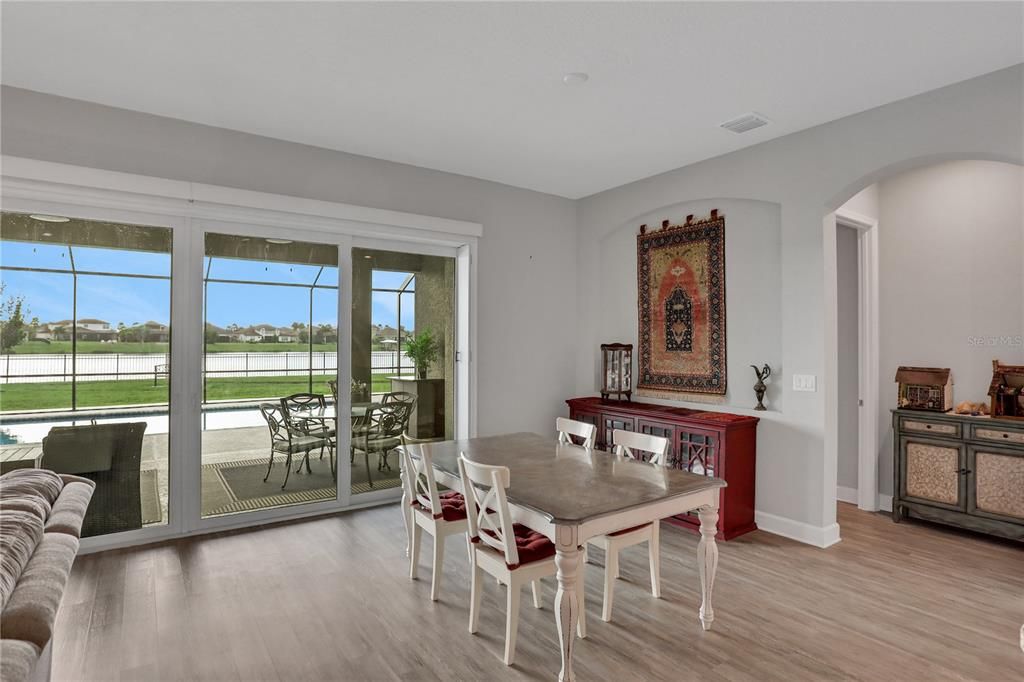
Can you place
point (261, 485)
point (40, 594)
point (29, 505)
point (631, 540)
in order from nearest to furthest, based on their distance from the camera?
point (40, 594) → point (29, 505) → point (631, 540) → point (261, 485)

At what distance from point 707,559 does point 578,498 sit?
84cm

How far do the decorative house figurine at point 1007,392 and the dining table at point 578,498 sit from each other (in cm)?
256

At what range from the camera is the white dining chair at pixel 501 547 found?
7.46 ft

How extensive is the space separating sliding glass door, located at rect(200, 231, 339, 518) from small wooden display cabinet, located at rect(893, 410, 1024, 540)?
14.5 feet

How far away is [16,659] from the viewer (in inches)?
42.0

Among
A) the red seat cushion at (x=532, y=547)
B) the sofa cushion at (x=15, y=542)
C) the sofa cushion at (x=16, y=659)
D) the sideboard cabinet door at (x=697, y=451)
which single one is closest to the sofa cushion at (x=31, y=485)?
the sofa cushion at (x=15, y=542)

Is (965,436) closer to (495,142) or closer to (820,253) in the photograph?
(820,253)

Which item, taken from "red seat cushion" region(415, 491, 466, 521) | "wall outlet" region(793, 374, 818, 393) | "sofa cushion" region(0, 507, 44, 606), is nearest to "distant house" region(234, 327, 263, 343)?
"red seat cushion" region(415, 491, 466, 521)

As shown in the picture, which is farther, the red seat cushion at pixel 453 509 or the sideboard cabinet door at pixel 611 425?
the sideboard cabinet door at pixel 611 425

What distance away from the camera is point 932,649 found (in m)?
2.44

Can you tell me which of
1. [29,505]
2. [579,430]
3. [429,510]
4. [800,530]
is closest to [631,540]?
[579,430]

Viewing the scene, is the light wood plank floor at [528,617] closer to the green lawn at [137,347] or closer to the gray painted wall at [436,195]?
the green lawn at [137,347]

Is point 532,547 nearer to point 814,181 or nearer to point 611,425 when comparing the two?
point 611,425

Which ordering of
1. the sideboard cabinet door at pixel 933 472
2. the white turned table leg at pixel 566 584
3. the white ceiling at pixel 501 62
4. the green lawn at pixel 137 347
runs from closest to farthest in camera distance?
the white turned table leg at pixel 566 584, the white ceiling at pixel 501 62, the green lawn at pixel 137 347, the sideboard cabinet door at pixel 933 472
